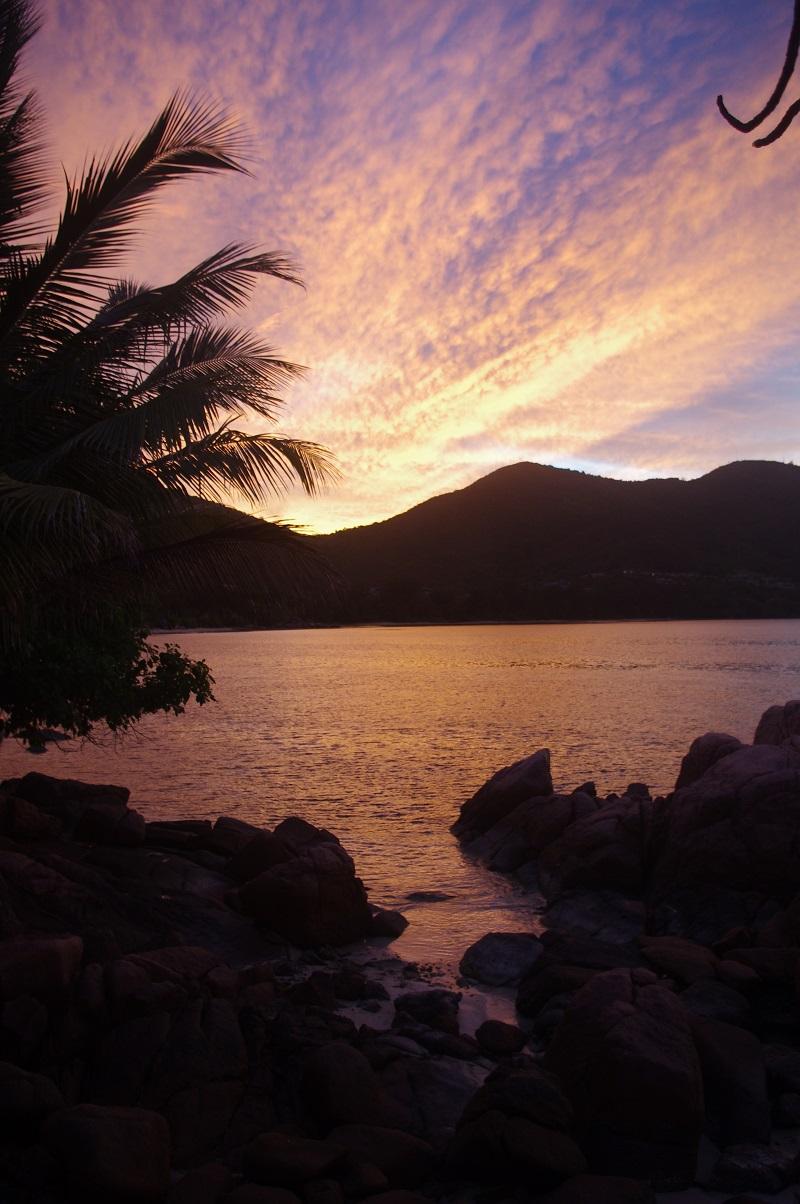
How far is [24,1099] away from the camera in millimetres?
5957

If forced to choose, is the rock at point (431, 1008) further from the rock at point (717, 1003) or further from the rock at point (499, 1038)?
the rock at point (717, 1003)

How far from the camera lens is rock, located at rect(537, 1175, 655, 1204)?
5.64 metres

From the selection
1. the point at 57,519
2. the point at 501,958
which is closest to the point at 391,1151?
the point at 501,958

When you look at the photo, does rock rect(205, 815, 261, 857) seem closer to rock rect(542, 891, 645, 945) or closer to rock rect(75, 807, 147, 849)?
rock rect(75, 807, 147, 849)

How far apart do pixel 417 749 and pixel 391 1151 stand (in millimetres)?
24697

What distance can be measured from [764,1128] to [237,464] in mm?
7032

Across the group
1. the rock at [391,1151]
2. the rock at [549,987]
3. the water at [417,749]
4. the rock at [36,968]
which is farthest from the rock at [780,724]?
the rock at [36,968]

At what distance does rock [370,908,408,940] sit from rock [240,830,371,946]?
0.16 meters

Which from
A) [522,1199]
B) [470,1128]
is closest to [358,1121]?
[470,1128]

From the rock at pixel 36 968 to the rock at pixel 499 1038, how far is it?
11.9 feet

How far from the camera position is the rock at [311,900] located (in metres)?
10.7

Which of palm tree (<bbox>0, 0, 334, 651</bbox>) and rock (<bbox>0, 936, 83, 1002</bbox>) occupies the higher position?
palm tree (<bbox>0, 0, 334, 651</bbox>)

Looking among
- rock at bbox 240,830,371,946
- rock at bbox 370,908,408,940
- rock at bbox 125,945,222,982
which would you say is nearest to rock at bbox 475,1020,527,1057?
rock at bbox 125,945,222,982

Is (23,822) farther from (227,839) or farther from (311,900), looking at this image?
(311,900)
